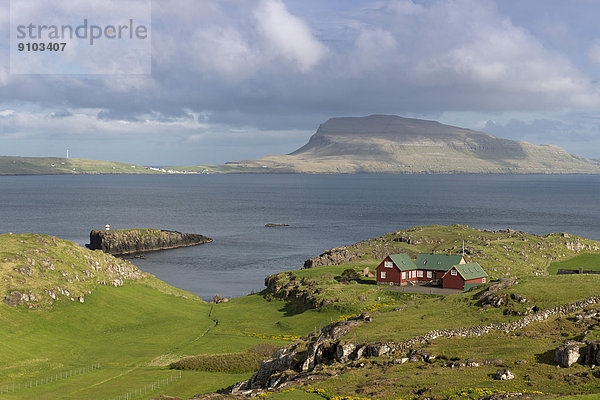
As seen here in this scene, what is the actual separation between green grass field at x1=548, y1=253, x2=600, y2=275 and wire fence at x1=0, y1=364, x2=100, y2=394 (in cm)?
9645

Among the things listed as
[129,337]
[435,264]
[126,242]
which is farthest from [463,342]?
[126,242]

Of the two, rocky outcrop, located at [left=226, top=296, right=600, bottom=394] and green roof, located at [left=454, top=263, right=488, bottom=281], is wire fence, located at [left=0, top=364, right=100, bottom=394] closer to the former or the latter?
rocky outcrop, located at [left=226, top=296, right=600, bottom=394]

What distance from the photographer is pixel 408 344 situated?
53.1 m

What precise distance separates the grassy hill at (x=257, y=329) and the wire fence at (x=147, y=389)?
0.94ft

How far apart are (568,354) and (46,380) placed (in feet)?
183

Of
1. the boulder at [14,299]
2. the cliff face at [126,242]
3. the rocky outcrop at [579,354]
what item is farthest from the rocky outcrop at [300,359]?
the cliff face at [126,242]

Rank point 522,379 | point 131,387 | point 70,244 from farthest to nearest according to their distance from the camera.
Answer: point 70,244, point 131,387, point 522,379

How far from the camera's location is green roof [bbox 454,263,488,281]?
9425cm

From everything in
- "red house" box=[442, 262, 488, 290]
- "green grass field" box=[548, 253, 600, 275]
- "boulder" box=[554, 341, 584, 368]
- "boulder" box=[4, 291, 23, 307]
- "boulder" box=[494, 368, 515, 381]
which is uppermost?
"boulder" box=[554, 341, 584, 368]

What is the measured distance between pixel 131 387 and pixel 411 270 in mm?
55524

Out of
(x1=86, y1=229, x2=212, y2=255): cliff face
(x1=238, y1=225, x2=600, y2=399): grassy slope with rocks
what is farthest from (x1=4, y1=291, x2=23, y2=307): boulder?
(x1=86, y1=229, x2=212, y2=255): cliff face

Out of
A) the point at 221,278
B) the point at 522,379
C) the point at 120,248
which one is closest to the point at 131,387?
the point at 522,379

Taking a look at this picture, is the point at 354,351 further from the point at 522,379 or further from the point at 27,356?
the point at 27,356

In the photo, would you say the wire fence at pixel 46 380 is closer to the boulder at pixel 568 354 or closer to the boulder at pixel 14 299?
the boulder at pixel 14 299
